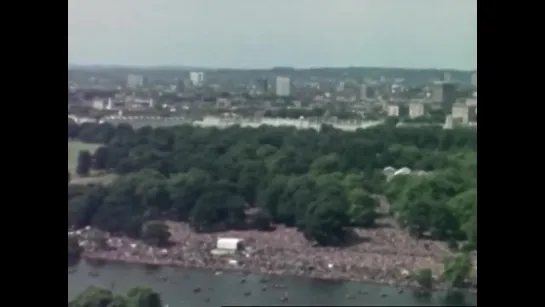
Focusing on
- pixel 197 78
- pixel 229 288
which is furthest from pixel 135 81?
pixel 229 288

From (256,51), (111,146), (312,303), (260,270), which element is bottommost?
(312,303)

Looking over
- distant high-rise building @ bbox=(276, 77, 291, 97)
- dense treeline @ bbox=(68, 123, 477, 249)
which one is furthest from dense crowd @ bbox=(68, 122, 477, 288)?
distant high-rise building @ bbox=(276, 77, 291, 97)

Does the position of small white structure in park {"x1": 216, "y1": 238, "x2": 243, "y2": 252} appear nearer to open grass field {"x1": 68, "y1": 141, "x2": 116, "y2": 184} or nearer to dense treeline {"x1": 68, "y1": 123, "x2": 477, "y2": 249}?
dense treeline {"x1": 68, "y1": 123, "x2": 477, "y2": 249}

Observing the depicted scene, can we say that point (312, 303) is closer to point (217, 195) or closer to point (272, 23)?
point (217, 195)

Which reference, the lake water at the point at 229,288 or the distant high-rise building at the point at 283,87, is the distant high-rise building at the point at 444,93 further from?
the lake water at the point at 229,288

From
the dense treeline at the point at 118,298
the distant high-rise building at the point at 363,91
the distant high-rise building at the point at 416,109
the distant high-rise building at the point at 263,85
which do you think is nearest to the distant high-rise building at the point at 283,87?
the distant high-rise building at the point at 263,85

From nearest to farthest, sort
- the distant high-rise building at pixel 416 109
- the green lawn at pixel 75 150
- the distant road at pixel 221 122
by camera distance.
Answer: the green lawn at pixel 75 150, the distant road at pixel 221 122, the distant high-rise building at pixel 416 109
